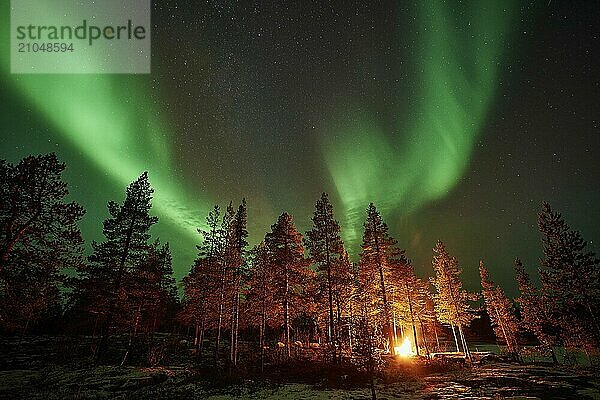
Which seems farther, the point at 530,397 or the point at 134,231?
the point at 134,231

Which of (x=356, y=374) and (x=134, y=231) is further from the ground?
(x=134, y=231)

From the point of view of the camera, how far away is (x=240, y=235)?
98.6 feet

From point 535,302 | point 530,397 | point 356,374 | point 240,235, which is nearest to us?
point 530,397

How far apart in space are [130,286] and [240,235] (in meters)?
10.9

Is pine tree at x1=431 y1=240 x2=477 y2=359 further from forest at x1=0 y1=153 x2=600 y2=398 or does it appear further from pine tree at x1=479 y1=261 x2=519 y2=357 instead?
pine tree at x1=479 y1=261 x2=519 y2=357

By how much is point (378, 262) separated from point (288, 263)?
1076 centimetres

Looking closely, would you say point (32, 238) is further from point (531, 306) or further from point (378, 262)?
point (531, 306)

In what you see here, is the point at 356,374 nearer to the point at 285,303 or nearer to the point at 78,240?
the point at 285,303

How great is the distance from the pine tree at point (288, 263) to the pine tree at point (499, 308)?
38.1 meters

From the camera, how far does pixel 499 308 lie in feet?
170

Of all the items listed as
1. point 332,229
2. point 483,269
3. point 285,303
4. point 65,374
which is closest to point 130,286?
point 65,374

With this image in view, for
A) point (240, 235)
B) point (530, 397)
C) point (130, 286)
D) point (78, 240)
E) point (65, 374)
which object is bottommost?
point (530, 397)

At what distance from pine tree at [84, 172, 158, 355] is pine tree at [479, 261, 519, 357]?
53.5 m

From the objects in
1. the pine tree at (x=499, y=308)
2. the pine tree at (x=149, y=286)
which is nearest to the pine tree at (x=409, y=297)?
the pine tree at (x=499, y=308)
